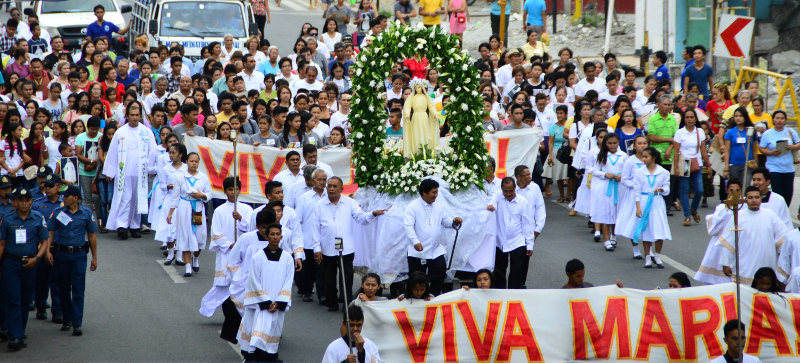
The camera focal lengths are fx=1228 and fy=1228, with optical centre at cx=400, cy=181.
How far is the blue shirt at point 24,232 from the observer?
11.9 m

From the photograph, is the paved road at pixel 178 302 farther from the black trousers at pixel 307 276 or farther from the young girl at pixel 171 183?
the young girl at pixel 171 183

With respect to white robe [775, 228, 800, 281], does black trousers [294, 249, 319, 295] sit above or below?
below

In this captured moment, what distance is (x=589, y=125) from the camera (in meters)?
17.6

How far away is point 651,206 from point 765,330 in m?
4.40

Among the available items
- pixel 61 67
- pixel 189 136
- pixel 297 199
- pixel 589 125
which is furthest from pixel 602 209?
pixel 61 67

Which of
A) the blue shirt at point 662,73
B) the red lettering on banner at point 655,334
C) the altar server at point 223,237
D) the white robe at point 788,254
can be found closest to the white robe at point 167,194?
the altar server at point 223,237

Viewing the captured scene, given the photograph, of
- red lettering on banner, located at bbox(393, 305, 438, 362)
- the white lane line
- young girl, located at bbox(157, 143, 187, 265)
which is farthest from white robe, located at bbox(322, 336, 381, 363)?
young girl, located at bbox(157, 143, 187, 265)

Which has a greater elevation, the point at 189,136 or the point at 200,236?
the point at 189,136

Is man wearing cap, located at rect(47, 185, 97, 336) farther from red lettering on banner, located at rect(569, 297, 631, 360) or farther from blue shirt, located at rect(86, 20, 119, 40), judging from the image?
blue shirt, located at rect(86, 20, 119, 40)

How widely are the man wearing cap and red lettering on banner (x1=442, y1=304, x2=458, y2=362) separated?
3891 mm

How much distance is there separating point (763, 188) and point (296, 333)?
5.34 meters

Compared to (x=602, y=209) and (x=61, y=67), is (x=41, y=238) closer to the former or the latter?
(x=602, y=209)

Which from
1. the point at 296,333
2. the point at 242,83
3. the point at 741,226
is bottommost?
the point at 296,333

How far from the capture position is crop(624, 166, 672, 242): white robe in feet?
49.5
